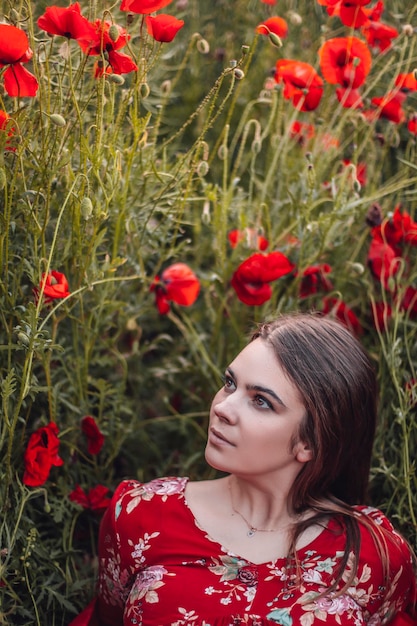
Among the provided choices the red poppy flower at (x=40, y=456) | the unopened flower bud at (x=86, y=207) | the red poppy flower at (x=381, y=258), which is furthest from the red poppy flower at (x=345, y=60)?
the red poppy flower at (x=40, y=456)

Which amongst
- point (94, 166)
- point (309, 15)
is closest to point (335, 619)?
point (94, 166)

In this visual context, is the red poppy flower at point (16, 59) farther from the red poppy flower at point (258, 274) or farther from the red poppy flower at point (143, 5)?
the red poppy flower at point (258, 274)

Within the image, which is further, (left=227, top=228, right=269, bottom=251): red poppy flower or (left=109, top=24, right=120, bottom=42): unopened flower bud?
(left=227, top=228, right=269, bottom=251): red poppy flower

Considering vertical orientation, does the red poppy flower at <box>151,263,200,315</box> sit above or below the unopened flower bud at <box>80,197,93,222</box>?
below

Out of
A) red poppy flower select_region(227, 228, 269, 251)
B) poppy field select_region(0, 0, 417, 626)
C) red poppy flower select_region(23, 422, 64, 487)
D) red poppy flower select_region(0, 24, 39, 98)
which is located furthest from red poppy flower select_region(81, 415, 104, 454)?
red poppy flower select_region(0, 24, 39, 98)

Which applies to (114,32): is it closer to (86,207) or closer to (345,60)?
(86,207)

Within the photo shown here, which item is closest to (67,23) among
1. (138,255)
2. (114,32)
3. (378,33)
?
(114,32)

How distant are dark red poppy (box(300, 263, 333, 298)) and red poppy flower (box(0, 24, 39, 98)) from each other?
70 centimetres

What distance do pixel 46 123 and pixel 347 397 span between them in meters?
0.66

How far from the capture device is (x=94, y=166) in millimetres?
1311

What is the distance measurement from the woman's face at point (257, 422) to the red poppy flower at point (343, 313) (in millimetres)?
483

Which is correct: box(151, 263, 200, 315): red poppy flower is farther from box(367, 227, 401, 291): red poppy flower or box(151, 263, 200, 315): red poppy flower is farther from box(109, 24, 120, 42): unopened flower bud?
box(109, 24, 120, 42): unopened flower bud

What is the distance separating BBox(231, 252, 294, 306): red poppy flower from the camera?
60.2 inches

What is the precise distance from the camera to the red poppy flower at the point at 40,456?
1.37m
